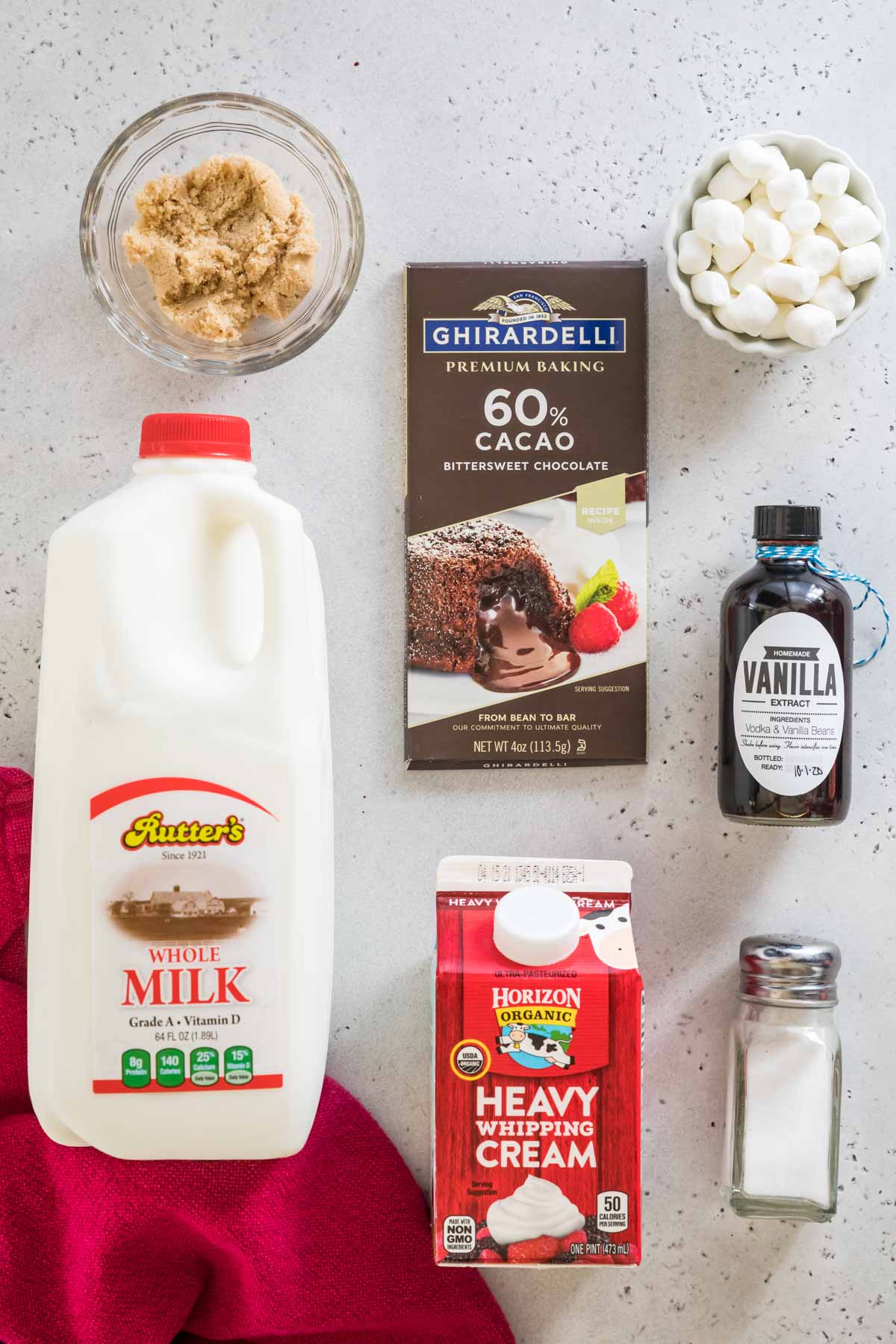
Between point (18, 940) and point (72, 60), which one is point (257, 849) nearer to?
point (18, 940)

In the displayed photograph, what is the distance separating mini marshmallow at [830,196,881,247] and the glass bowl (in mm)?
358

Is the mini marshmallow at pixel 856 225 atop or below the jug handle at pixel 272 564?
atop

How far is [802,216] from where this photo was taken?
70cm

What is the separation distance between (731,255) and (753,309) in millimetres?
48

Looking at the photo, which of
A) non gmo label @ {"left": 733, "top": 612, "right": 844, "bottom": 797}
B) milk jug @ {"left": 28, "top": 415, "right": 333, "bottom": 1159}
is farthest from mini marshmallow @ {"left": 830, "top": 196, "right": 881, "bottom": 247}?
milk jug @ {"left": 28, "top": 415, "right": 333, "bottom": 1159}

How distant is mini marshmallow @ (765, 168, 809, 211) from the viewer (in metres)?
0.70

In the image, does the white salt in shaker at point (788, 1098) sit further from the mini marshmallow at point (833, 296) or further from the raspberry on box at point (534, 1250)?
the mini marshmallow at point (833, 296)

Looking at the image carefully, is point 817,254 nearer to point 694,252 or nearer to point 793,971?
point 694,252

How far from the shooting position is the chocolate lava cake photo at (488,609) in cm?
77

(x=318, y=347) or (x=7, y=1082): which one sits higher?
(x=318, y=347)

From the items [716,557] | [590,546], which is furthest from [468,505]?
[716,557]

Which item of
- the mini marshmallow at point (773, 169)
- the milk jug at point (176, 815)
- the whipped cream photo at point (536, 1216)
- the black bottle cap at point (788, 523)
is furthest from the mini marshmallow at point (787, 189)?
the whipped cream photo at point (536, 1216)

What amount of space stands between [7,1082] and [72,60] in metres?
0.80

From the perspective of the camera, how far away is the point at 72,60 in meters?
0.76
